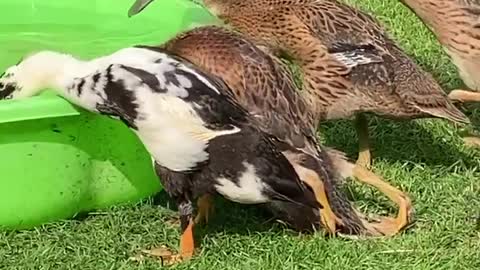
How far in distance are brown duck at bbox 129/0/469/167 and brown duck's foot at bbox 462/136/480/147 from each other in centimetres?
51

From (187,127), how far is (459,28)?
5.17 ft

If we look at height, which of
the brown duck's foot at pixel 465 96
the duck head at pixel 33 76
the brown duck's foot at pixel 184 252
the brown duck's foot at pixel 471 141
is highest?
the duck head at pixel 33 76

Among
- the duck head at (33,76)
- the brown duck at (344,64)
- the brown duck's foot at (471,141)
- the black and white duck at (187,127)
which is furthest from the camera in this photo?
the brown duck's foot at (471,141)

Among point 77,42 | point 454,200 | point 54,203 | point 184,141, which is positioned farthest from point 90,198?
point 454,200

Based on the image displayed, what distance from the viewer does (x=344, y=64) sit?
4605mm

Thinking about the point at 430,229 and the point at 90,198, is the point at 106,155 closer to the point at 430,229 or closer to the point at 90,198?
the point at 90,198

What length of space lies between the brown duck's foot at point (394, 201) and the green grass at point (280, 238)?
5 centimetres

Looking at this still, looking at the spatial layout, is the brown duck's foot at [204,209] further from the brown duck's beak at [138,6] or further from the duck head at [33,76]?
the brown duck's beak at [138,6]

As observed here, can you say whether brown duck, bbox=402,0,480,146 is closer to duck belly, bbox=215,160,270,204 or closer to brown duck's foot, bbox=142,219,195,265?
duck belly, bbox=215,160,270,204

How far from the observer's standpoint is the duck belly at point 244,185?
402cm

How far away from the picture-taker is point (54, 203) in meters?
4.31

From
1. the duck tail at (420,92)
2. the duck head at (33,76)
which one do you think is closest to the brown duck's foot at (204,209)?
the duck head at (33,76)

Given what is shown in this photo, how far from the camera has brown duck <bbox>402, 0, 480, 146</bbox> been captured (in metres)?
4.98

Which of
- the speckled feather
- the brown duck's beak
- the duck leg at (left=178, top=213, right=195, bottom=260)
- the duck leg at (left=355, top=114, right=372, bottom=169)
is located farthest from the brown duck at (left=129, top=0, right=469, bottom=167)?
the duck leg at (left=178, top=213, right=195, bottom=260)
